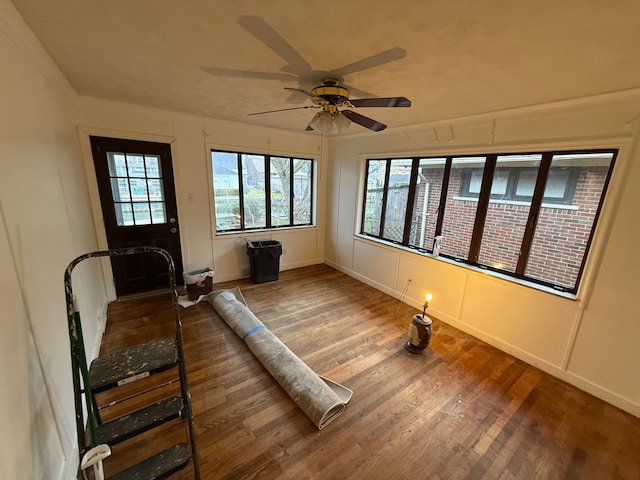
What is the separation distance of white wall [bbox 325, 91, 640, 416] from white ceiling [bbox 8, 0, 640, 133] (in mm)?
245

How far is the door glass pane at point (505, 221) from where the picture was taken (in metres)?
2.61

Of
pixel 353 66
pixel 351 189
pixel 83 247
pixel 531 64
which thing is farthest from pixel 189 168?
pixel 531 64

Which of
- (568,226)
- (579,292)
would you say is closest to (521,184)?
(568,226)

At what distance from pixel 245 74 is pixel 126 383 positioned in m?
2.18

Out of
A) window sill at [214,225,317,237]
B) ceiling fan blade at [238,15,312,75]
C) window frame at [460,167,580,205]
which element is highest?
ceiling fan blade at [238,15,312,75]

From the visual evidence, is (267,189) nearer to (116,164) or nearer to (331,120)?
(116,164)

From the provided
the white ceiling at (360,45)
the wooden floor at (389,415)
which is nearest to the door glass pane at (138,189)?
the white ceiling at (360,45)

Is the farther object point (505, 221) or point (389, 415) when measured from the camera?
point (505, 221)

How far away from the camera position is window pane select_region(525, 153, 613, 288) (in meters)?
2.21

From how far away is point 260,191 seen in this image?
14.2 ft

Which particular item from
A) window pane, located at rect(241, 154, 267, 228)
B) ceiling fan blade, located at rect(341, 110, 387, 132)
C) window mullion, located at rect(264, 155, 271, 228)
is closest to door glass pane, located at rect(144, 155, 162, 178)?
window pane, located at rect(241, 154, 267, 228)

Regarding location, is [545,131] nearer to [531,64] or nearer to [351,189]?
[531,64]

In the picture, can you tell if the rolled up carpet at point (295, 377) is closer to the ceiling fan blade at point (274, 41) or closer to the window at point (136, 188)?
the window at point (136, 188)

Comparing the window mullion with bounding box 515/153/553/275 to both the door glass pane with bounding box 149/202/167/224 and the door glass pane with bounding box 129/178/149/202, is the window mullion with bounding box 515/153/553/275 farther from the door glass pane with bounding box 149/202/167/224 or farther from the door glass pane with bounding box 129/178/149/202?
the door glass pane with bounding box 129/178/149/202
